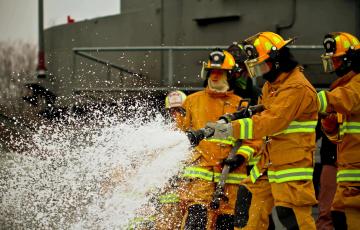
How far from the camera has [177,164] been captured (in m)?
7.76

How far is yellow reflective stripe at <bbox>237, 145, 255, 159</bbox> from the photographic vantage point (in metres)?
8.01

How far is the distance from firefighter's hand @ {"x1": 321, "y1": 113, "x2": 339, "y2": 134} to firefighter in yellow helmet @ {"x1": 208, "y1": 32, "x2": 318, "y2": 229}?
982mm

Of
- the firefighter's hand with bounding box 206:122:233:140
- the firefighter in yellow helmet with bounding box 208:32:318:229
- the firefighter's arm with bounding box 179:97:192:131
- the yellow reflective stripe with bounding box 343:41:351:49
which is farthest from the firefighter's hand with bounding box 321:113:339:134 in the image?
the firefighter's hand with bounding box 206:122:233:140

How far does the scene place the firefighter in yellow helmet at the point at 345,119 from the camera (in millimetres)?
7090

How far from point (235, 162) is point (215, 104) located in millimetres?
626

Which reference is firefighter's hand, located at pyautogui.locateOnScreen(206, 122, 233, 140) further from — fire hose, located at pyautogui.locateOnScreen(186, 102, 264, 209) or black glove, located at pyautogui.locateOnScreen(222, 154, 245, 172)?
black glove, located at pyautogui.locateOnScreen(222, 154, 245, 172)

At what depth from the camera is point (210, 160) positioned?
26.5ft

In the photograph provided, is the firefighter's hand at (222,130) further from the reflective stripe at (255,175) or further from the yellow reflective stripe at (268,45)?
the yellow reflective stripe at (268,45)

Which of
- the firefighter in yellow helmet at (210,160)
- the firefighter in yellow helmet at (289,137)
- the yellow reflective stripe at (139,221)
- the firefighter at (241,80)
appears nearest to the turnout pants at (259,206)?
the firefighter in yellow helmet at (289,137)

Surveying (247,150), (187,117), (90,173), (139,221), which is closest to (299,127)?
(247,150)

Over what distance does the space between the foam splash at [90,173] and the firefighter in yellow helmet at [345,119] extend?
1287mm

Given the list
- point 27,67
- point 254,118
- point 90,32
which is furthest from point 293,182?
point 27,67

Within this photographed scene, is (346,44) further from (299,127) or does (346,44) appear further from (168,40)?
(168,40)

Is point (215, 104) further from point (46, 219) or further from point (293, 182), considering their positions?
point (46, 219)
